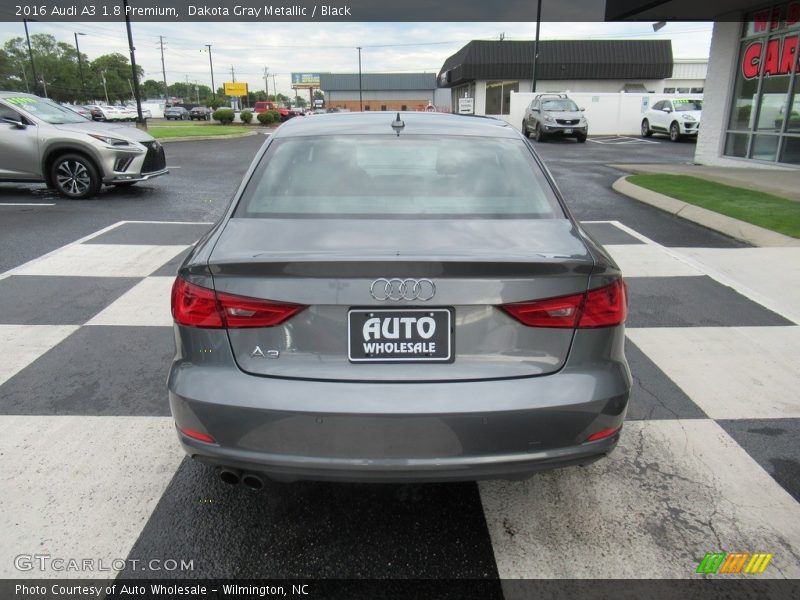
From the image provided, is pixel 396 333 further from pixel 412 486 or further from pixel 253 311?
pixel 412 486

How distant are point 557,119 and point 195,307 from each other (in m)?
24.6

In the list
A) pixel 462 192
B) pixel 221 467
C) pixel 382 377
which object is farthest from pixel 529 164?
pixel 221 467

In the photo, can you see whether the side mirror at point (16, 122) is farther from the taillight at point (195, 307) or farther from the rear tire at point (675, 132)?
the rear tire at point (675, 132)

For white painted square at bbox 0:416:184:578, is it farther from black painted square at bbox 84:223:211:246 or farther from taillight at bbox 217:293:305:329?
black painted square at bbox 84:223:211:246

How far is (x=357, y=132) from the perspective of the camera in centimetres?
318

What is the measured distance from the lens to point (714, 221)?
8234mm

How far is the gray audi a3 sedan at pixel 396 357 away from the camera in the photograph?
82.0 inches

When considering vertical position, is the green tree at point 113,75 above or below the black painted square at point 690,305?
above

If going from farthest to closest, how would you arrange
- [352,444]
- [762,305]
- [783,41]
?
[783,41]
[762,305]
[352,444]

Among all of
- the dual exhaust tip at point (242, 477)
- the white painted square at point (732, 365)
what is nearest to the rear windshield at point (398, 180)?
the dual exhaust tip at point (242, 477)

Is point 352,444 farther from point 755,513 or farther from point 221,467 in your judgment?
point 755,513

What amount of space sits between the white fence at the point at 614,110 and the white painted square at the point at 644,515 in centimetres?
3004

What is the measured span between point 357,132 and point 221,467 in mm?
1820

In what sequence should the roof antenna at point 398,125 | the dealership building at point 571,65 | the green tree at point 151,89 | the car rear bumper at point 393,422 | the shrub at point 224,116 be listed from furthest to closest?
1. the green tree at point 151,89
2. the shrub at point 224,116
3. the dealership building at point 571,65
4. the roof antenna at point 398,125
5. the car rear bumper at point 393,422
